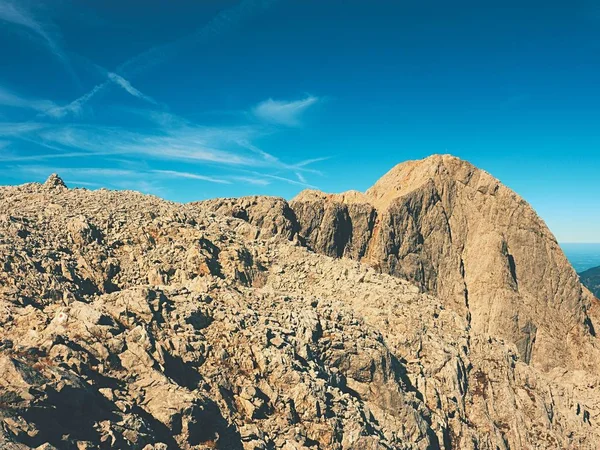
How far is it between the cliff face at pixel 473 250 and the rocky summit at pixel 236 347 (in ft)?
2.31

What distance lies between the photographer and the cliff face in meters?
66.8

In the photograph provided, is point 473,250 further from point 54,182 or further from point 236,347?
point 54,182

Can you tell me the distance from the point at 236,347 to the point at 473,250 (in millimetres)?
57162

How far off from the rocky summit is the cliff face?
0.70 metres

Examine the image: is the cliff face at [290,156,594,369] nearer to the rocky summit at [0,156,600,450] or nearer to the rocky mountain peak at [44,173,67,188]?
the rocky summit at [0,156,600,450]

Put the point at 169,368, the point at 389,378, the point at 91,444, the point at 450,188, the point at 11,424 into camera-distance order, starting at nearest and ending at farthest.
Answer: the point at 11,424, the point at 91,444, the point at 169,368, the point at 389,378, the point at 450,188

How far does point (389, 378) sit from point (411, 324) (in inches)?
→ 320

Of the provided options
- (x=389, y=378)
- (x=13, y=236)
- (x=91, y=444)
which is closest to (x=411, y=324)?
(x=389, y=378)

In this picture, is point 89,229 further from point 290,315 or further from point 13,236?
point 290,315

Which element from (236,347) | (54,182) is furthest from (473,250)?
(54,182)

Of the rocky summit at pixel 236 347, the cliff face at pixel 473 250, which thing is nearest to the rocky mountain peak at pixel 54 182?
the rocky summit at pixel 236 347

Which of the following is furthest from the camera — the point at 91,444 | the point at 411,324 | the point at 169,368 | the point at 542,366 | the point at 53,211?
the point at 542,366

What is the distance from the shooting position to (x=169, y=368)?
75.5ft

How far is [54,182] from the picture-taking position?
49.1 meters
